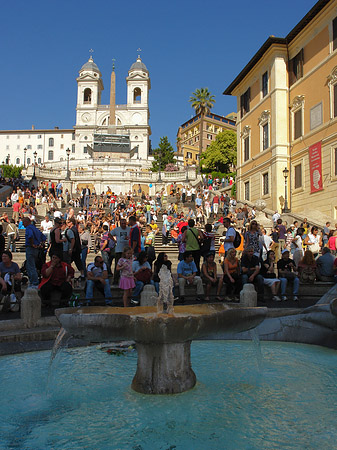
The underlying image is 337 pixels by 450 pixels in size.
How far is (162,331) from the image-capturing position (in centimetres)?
432

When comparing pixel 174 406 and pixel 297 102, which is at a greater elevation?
A: pixel 297 102

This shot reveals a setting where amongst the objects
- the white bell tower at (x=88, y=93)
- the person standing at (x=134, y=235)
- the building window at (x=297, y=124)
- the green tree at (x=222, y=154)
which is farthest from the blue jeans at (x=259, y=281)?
the white bell tower at (x=88, y=93)

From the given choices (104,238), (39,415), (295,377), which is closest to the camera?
(39,415)

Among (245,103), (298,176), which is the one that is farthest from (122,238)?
(245,103)

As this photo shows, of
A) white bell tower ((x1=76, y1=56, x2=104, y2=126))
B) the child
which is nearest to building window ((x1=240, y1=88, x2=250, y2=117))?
the child

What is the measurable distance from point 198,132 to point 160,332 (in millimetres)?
99442

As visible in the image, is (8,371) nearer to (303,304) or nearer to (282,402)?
(282,402)

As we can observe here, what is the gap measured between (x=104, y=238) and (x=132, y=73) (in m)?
87.0

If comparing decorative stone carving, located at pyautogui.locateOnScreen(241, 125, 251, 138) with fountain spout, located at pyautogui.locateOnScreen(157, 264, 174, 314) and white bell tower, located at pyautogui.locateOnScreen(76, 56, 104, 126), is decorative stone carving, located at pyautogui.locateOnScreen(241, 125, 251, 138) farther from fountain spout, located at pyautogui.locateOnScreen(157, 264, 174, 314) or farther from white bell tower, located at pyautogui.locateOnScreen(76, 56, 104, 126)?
white bell tower, located at pyautogui.locateOnScreen(76, 56, 104, 126)

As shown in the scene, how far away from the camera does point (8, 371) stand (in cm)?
554

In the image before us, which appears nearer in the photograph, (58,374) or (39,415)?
(39,415)

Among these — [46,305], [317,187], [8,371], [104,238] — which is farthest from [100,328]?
[317,187]

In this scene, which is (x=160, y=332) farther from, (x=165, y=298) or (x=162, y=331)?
(x=165, y=298)

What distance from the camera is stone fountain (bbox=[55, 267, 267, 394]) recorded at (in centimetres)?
433
